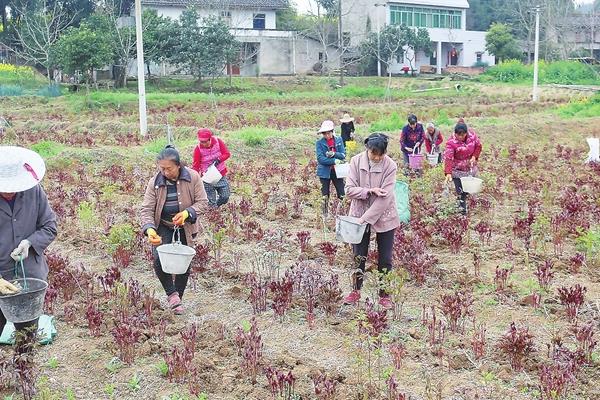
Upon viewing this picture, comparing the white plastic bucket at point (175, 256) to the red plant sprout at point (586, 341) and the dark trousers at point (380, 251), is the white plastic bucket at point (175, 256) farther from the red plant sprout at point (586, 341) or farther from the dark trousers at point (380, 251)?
the red plant sprout at point (586, 341)

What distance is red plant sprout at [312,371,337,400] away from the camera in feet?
14.1

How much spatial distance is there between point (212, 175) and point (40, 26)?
28.3 m

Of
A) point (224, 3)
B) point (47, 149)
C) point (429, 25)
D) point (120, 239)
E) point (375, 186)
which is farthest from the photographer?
point (429, 25)

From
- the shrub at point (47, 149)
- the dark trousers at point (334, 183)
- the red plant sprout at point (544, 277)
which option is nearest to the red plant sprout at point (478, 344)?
the red plant sprout at point (544, 277)

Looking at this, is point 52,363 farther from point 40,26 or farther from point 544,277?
point 40,26

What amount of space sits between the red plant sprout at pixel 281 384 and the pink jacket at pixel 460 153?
16.1 ft

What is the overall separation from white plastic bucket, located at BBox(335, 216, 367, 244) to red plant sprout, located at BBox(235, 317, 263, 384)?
1119mm

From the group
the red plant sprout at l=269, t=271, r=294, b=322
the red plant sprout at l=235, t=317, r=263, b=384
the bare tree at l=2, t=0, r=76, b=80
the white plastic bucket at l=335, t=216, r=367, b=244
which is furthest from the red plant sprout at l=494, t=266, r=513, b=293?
the bare tree at l=2, t=0, r=76, b=80

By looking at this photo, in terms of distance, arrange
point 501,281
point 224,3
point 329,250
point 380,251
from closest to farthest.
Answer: point 380,251 → point 501,281 → point 329,250 → point 224,3

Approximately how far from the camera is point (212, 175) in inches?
328

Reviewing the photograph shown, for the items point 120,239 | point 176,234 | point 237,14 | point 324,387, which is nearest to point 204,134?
point 120,239

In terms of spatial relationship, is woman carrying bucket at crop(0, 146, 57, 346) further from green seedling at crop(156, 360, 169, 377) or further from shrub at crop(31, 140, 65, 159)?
shrub at crop(31, 140, 65, 159)

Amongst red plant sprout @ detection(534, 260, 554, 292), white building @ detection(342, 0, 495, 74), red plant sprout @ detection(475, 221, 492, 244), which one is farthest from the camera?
white building @ detection(342, 0, 495, 74)

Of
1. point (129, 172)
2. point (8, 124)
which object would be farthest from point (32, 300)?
point (8, 124)
